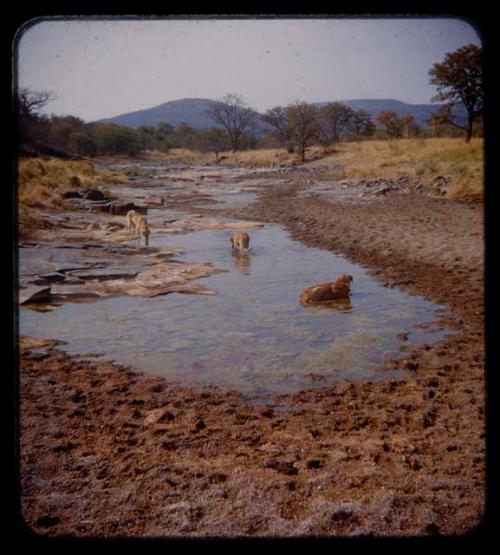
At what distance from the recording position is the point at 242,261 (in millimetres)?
9555

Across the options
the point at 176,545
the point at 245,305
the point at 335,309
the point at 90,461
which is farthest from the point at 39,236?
the point at 176,545

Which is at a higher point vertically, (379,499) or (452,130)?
(452,130)

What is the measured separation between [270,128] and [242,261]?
159 ft

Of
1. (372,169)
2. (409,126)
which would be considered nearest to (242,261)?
(372,169)

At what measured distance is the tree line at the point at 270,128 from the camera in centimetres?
2108

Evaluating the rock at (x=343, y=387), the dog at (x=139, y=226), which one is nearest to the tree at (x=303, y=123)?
the dog at (x=139, y=226)

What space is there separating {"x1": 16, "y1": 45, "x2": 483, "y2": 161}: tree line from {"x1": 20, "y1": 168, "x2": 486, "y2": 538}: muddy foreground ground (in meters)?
5.66

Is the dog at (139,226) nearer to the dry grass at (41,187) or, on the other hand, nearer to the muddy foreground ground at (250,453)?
the dry grass at (41,187)

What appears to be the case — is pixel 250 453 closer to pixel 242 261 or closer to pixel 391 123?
pixel 242 261

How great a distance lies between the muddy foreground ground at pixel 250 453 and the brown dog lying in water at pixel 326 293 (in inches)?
74.5

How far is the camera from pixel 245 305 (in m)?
6.93
